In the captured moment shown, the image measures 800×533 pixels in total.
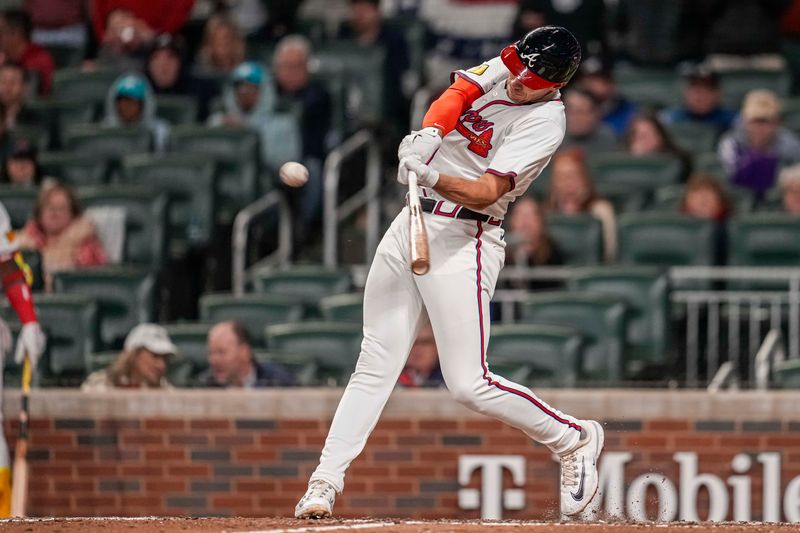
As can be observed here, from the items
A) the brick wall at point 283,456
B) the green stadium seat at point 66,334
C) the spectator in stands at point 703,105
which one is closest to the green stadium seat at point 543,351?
the brick wall at point 283,456

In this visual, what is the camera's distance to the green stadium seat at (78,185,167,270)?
10.2 m

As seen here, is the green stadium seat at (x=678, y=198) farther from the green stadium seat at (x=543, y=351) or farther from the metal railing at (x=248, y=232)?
the metal railing at (x=248, y=232)

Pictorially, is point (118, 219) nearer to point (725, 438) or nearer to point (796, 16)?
point (725, 438)

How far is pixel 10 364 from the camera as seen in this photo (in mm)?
9273

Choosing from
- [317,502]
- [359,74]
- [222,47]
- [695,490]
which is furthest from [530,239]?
[317,502]

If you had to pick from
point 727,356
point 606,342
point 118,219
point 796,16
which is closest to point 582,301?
point 606,342

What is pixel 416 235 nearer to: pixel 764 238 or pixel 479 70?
pixel 479 70

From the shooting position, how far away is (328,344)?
8.89 m

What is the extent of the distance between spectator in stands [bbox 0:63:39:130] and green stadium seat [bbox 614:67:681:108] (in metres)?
4.42

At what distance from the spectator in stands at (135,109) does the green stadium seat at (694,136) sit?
3568 millimetres

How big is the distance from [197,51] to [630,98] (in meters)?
3.58

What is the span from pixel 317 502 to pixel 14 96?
7.01 meters

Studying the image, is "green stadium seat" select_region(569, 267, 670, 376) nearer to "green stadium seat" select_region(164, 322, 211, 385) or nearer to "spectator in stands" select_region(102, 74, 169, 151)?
"green stadium seat" select_region(164, 322, 211, 385)

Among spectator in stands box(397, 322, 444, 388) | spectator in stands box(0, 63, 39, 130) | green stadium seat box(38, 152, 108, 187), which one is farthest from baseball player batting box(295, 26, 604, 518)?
spectator in stands box(0, 63, 39, 130)
